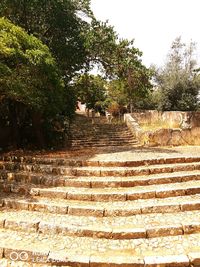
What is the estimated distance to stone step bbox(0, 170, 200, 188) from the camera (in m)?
6.82

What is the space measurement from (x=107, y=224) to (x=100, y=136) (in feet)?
32.8

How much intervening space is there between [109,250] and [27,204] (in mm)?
2417

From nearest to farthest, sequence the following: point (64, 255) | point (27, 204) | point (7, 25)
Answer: point (64, 255) < point (27, 204) < point (7, 25)

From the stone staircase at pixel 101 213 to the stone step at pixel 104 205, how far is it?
0.07ft

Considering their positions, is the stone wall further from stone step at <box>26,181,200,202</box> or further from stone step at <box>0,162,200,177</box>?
stone step at <box>26,181,200,202</box>

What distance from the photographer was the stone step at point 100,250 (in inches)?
158

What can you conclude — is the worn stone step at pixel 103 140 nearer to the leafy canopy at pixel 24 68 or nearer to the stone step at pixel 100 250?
the leafy canopy at pixel 24 68

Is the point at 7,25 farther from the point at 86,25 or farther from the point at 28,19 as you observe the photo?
the point at 86,25

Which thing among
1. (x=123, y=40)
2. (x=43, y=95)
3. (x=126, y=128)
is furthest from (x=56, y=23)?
(x=126, y=128)

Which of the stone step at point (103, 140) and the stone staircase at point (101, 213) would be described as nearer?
the stone staircase at point (101, 213)

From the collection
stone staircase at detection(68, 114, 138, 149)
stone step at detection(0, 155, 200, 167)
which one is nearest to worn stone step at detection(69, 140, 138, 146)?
stone staircase at detection(68, 114, 138, 149)

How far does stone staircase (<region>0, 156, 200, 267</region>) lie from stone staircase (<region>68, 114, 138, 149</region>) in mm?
5475

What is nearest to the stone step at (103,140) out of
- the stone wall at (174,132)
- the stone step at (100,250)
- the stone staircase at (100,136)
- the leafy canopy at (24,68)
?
the stone staircase at (100,136)

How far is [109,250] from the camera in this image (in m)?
4.41
